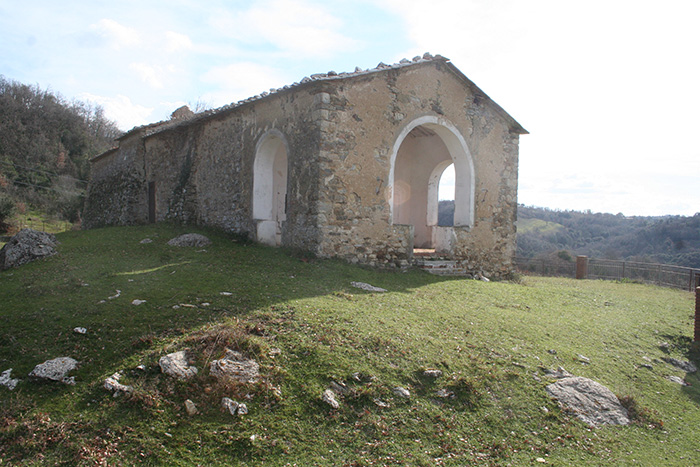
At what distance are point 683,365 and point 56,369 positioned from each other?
8149mm

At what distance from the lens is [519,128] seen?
41.0 ft

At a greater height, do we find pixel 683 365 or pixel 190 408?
pixel 190 408

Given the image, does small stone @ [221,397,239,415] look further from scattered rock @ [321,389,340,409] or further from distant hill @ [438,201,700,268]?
distant hill @ [438,201,700,268]

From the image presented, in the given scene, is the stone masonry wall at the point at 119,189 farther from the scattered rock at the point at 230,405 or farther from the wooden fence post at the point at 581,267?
the wooden fence post at the point at 581,267

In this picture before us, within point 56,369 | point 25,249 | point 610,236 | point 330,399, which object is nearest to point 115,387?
point 56,369

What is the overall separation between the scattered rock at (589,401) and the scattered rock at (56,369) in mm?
4857

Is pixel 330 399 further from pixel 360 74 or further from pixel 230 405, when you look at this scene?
pixel 360 74


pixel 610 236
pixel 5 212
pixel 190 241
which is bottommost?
pixel 190 241

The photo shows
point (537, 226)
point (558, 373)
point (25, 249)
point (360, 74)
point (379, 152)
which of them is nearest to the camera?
point (558, 373)

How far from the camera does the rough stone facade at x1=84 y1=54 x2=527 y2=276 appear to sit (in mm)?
9320

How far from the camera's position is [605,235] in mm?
38531

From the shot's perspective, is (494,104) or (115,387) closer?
(115,387)

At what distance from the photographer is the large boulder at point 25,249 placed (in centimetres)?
787

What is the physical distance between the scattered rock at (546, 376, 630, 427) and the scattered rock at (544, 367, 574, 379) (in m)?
0.07
